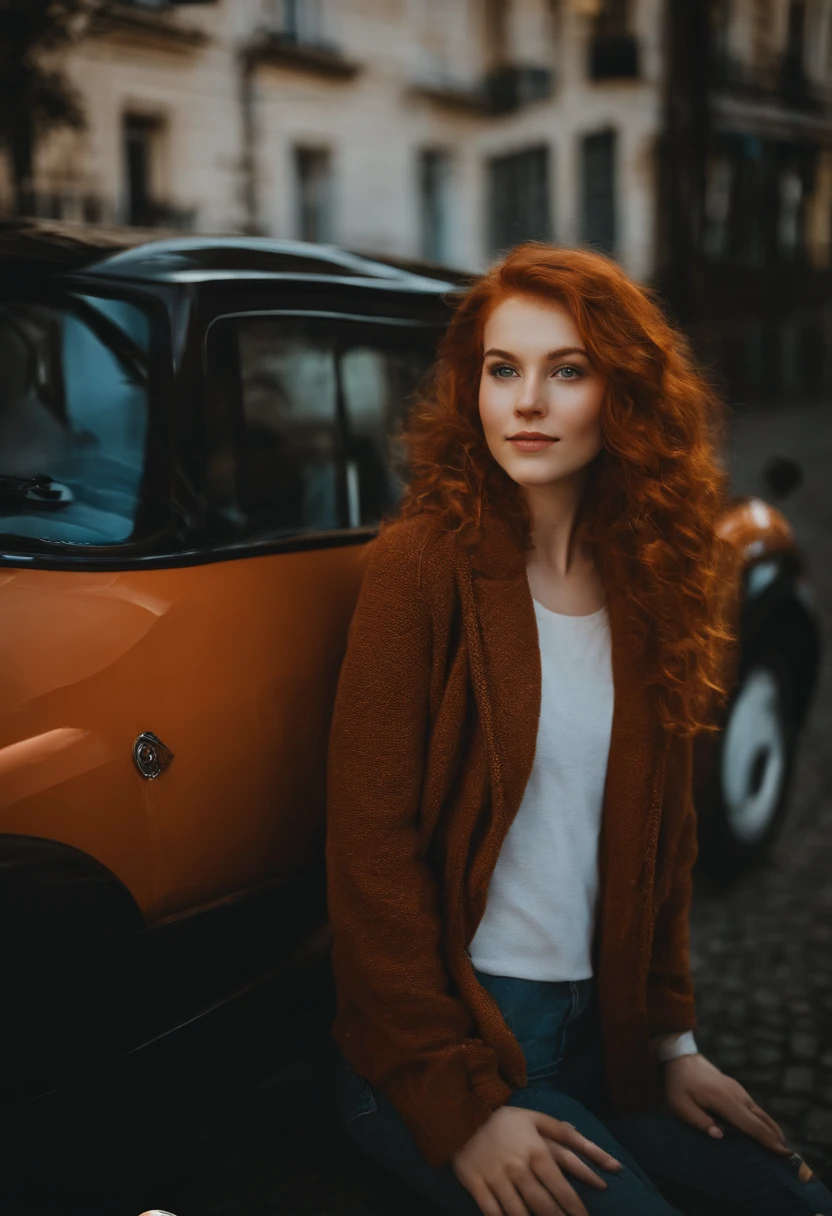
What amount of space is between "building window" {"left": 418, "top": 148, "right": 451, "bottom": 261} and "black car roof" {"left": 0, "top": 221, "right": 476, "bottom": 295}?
16.4 metres

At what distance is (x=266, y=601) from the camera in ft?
6.72

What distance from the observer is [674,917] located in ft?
6.75

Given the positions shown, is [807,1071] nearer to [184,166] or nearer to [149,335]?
[149,335]

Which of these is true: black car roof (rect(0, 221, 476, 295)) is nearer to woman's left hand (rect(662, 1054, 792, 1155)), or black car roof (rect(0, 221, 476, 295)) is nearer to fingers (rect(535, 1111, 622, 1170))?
fingers (rect(535, 1111, 622, 1170))

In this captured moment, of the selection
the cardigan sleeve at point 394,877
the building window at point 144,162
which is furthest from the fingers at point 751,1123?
the building window at point 144,162

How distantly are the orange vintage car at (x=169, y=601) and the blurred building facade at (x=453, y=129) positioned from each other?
1103cm

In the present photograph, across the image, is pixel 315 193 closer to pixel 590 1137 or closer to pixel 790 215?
pixel 790 215

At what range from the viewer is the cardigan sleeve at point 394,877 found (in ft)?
5.48

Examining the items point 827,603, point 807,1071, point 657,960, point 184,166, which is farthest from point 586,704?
point 184,166

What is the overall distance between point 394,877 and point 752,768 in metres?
2.35

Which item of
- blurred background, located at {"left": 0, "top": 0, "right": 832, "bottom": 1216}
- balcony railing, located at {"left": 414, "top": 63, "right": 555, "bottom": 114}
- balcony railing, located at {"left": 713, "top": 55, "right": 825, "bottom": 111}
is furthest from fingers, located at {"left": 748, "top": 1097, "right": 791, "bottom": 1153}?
balcony railing, located at {"left": 713, "top": 55, "right": 825, "bottom": 111}

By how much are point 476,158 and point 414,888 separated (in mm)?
18859

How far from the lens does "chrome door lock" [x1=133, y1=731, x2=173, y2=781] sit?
1790 millimetres

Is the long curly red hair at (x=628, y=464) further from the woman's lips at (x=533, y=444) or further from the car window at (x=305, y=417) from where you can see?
the car window at (x=305, y=417)
